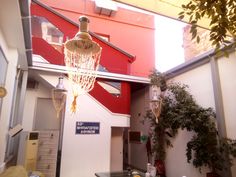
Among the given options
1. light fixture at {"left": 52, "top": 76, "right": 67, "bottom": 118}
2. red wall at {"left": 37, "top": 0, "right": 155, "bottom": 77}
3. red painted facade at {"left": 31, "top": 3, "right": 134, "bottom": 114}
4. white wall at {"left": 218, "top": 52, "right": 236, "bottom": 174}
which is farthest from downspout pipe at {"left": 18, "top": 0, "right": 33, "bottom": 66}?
red wall at {"left": 37, "top": 0, "right": 155, "bottom": 77}

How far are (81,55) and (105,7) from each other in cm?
648

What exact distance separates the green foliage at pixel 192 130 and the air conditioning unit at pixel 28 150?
3.31 metres

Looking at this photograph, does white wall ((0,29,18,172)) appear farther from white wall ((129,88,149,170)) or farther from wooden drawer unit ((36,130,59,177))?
white wall ((129,88,149,170))

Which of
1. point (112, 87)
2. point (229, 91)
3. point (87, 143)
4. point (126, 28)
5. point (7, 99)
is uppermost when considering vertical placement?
point (126, 28)

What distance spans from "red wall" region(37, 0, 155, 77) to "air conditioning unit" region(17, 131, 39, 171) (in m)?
5.22

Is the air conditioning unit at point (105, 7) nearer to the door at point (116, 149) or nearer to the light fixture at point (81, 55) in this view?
the light fixture at point (81, 55)

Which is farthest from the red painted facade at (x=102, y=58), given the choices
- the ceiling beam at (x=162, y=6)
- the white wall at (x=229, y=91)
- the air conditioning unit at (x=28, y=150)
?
the white wall at (x=229, y=91)

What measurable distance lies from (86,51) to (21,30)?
1.15m

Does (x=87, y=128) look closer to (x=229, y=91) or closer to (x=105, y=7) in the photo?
(x=229, y=91)

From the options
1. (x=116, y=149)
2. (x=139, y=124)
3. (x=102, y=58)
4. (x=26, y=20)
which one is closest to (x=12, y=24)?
(x=26, y=20)

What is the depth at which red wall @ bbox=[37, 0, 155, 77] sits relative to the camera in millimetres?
9266

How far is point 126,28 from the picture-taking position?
999 cm

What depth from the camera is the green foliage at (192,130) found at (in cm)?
427

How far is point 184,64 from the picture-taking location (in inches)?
239
